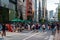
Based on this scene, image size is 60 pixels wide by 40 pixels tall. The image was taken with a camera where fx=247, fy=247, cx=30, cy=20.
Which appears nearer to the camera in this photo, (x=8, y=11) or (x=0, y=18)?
(x=0, y=18)

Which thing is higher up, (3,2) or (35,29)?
(3,2)

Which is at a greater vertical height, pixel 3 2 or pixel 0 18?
pixel 3 2

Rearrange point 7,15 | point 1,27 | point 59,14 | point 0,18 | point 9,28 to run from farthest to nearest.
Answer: point 59,14
point 7,15
point 0,18
point 9,28
point 1,27

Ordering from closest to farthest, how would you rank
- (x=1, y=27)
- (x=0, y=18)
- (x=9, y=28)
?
(x=1, y=27), (x=9, y=28), (x=0, y=18)

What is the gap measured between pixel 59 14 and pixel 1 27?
382 ft

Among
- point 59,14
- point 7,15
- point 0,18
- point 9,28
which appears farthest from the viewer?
point 59,14

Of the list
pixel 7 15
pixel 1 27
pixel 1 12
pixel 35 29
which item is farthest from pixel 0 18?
pixel 1 27

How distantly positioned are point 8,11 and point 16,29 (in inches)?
1089

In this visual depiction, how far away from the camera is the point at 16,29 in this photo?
40688mm

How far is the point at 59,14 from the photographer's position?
14525 cm

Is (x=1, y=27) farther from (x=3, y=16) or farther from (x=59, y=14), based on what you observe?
(x=59, y=14)

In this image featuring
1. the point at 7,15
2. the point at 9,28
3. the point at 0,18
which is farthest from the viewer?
the point at 7,15

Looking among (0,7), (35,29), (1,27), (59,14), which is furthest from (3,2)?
(59,14)

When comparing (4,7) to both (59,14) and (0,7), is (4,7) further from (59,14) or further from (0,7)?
(59,14)
